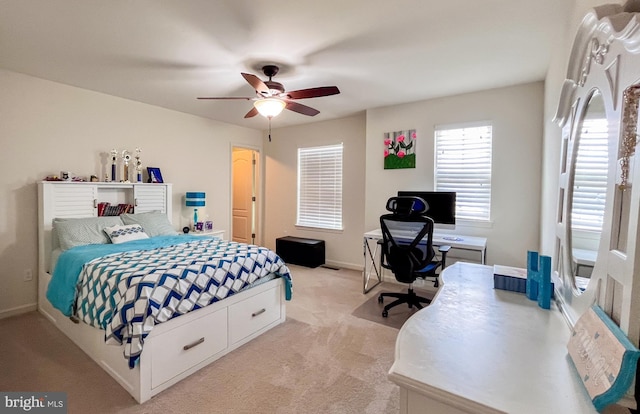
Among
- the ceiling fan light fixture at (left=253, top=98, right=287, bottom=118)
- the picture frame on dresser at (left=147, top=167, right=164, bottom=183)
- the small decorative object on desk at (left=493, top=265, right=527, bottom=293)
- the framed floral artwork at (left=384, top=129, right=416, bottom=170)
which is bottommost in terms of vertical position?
the small decorative object on desk at (left=493, top=265, right=527, bottom=293)

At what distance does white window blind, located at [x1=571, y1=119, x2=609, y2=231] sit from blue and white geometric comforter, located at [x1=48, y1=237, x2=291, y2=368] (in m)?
2.25

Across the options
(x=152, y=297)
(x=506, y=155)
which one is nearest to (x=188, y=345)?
(x=152, y=297)

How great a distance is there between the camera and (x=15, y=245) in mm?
3105

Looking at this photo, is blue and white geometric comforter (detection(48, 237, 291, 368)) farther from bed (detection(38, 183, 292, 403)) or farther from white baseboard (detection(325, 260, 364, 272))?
white baseboard (detection(325, 260, 364, 272))

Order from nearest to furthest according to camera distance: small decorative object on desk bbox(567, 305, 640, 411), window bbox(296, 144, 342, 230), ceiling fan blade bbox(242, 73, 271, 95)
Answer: small decorative object on desk bbox(567, 305, 640, 411), ceiling fan blade bbox(242, 73, 271, 95), window bbox(296, 144, 342, 230)

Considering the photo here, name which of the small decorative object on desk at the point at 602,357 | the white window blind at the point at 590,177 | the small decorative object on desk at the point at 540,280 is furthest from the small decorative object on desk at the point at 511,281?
the small decorative object on desk at the point at 602,357

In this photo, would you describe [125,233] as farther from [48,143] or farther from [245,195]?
[245,195]

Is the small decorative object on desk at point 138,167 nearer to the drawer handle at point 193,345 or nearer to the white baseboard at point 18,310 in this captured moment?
the white baseboard at point 18,310

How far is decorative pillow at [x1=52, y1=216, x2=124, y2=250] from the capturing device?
2930 millimetres

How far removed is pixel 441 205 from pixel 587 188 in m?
2.46

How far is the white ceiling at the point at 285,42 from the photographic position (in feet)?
6.42

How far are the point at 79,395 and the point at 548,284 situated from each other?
2848 millimetres

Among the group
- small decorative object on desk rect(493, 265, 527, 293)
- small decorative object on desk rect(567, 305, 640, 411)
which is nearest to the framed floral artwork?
small decorative object on desk rect(493, 265, 527, 293)

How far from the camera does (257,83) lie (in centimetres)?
252
